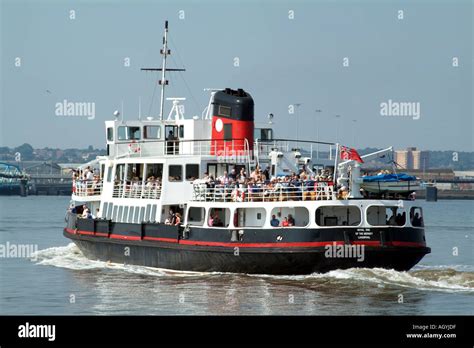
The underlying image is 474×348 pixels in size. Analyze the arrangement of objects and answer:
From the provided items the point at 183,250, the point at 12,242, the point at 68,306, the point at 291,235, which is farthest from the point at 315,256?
the point at 12,242

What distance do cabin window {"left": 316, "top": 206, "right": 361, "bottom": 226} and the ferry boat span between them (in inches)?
1.3

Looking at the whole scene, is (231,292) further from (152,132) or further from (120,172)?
(152,132)

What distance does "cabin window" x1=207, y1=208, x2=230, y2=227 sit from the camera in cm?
3869

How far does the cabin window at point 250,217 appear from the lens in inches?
1519


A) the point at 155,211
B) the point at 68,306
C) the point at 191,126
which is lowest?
the point at 68,306

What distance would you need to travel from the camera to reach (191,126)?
43.9 meters

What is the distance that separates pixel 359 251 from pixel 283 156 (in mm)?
6506

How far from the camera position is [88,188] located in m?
46.3

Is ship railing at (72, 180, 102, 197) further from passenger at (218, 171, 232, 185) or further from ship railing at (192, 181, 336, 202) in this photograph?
passenger at (218, 171, 232, 185)

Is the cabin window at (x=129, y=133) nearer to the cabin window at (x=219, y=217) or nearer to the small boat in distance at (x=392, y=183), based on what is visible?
the cabin window at (x=219, y=217)

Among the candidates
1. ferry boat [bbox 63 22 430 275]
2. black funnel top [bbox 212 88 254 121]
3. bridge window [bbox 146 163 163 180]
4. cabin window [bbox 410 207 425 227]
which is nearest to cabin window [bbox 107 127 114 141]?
ferry boat [bbox 63 22 430 275]

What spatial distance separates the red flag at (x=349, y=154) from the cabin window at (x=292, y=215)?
2817 mm

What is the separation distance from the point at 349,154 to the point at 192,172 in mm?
6094
